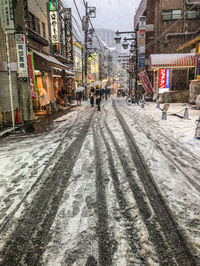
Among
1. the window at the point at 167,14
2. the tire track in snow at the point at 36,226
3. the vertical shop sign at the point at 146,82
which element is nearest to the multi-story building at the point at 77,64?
the vertical shop sign at the point at 146,82

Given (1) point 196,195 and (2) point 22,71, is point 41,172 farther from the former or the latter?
(2) point 22,71

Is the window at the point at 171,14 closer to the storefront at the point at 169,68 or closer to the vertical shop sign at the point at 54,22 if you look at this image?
the storefront at the point at 169,68

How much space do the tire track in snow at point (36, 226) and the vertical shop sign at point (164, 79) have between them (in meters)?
20.1

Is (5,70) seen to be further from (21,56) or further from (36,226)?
(36,226)

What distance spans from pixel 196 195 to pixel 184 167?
130cm

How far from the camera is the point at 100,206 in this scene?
3.15 metres

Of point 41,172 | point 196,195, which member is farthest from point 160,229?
point 41,172

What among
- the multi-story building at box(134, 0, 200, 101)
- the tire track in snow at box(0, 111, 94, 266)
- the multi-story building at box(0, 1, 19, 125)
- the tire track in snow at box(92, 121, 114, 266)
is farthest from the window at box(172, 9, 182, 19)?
the tire track in snow at box(0, 111, 94, 266)

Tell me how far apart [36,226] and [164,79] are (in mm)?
21941

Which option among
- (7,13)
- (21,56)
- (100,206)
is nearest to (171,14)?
(7,13)

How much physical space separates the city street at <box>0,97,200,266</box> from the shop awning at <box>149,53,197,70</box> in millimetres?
17589

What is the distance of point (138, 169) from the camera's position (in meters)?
4.51

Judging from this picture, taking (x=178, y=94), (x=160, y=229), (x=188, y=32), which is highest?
(x=188, y=32)

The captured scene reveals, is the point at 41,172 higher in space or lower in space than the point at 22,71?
lower
